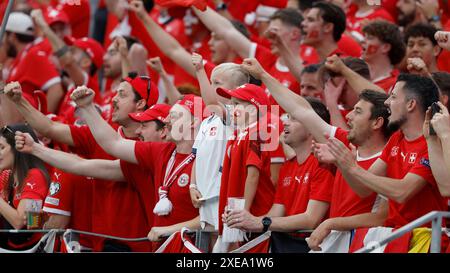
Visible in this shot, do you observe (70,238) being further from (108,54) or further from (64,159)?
(108,54)

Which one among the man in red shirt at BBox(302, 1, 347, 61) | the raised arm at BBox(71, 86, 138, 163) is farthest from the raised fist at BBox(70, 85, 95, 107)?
the man in red shirt at BBox(302, 1, 347, 61)

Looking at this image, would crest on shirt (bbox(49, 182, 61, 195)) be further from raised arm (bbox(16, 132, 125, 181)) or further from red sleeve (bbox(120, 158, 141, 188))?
red sleeve (bbox(120, 158, 141, 188))

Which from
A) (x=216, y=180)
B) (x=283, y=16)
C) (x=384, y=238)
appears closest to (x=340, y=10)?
(x=283, y=16)

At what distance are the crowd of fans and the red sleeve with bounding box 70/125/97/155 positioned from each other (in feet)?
0.04

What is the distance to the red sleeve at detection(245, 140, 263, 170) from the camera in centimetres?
796

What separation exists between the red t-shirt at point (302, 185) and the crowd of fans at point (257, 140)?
0.01 metres

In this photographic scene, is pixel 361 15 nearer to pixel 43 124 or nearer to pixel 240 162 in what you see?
pixel 43 124

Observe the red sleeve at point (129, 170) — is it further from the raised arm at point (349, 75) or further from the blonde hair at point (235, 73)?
the raised arm at point (349, 75)

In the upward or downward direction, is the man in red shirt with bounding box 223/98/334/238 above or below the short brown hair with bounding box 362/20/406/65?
below

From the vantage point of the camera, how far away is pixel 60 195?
939cm

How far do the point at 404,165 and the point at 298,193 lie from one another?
97 centimetres

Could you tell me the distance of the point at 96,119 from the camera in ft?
30.1

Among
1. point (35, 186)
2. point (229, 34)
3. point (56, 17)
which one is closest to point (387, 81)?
point (229, 34)

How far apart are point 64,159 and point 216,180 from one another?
1533 millimetres
